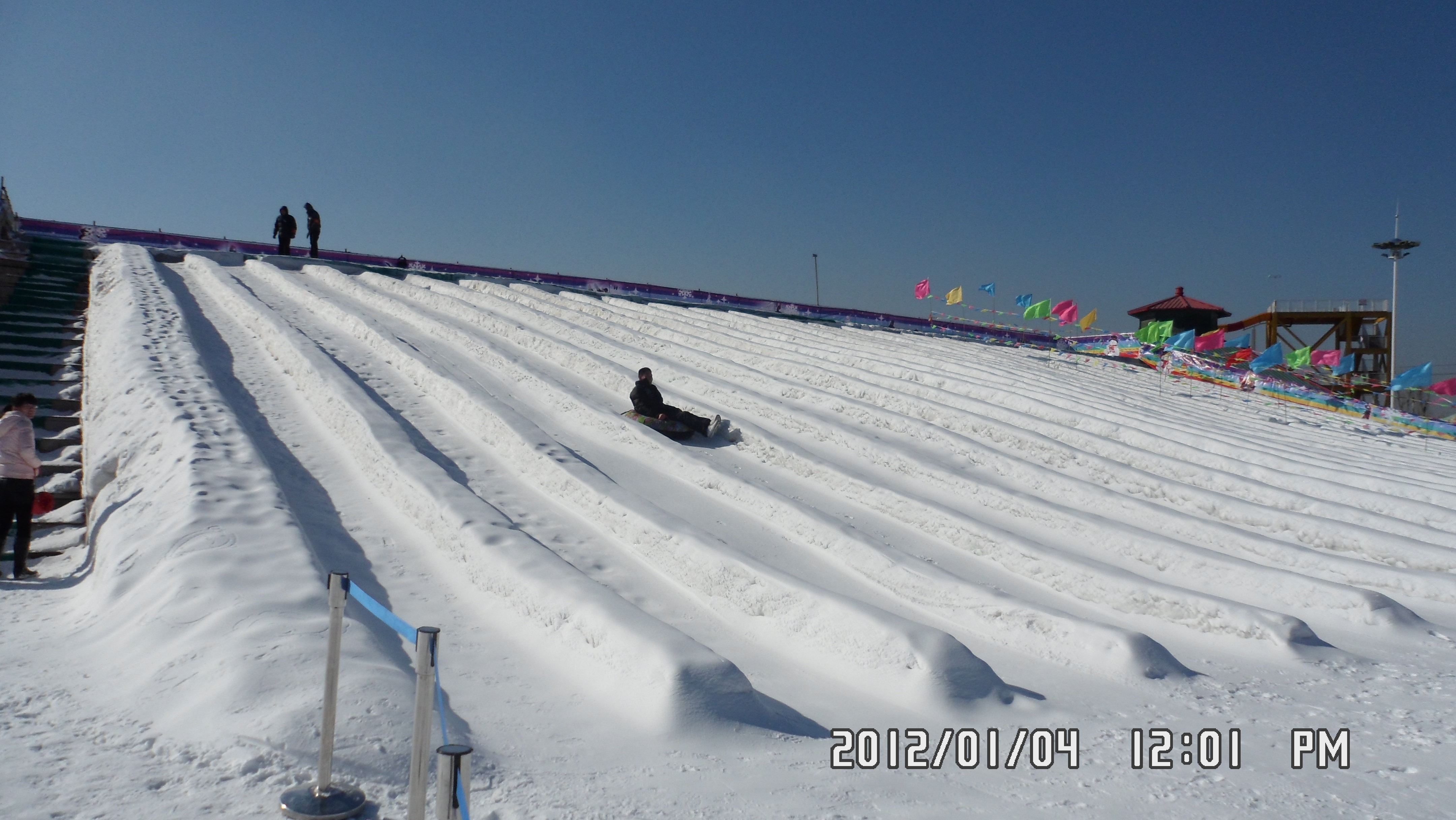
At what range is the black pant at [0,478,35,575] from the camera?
4.55 m

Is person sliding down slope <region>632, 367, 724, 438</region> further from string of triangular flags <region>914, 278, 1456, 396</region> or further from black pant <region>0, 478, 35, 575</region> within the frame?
string of triangular flags <region>914, 278, 1456, 396</region>

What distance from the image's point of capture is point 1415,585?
5.22 metres

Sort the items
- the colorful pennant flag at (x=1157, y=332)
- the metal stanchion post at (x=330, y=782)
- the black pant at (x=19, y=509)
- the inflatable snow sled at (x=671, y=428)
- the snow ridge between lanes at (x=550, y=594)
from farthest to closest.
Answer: the colorful pennant flag at (x=1157, y=332), the inflatable snow sled at (x=671, y=428), the black pant at (x=19, y=509), the snow ridge between lanes at (x=550, y=594), the metal stanchion post at (x=330, y=782)

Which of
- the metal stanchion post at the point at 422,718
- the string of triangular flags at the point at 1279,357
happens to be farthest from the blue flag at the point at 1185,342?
the metal stanchion post at the point at 422,718

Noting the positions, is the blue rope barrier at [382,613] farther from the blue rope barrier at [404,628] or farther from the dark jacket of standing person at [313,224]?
the dark jacket of standing person at [313,224]

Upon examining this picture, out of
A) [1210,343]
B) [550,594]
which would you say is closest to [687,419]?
[550,594]

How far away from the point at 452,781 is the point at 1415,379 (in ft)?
47.8

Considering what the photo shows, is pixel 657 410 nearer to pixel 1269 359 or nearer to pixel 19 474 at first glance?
pixel 19 474

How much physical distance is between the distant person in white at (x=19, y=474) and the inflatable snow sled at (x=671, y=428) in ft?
15.5

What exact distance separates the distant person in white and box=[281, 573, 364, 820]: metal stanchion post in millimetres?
3559

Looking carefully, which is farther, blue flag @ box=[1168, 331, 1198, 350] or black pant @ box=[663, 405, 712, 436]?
blue flag @ box=[1168, 331, 1198, 350]

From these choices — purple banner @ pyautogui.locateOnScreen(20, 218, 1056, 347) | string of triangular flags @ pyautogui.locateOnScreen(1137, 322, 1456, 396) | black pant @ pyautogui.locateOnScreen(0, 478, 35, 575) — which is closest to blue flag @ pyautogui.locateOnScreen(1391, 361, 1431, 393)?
string of triangular flags @ pyautogui.locateOnScreen(1137, 322, 1456, 396)

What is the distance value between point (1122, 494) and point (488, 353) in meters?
7.92

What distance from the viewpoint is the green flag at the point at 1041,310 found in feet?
61.5
